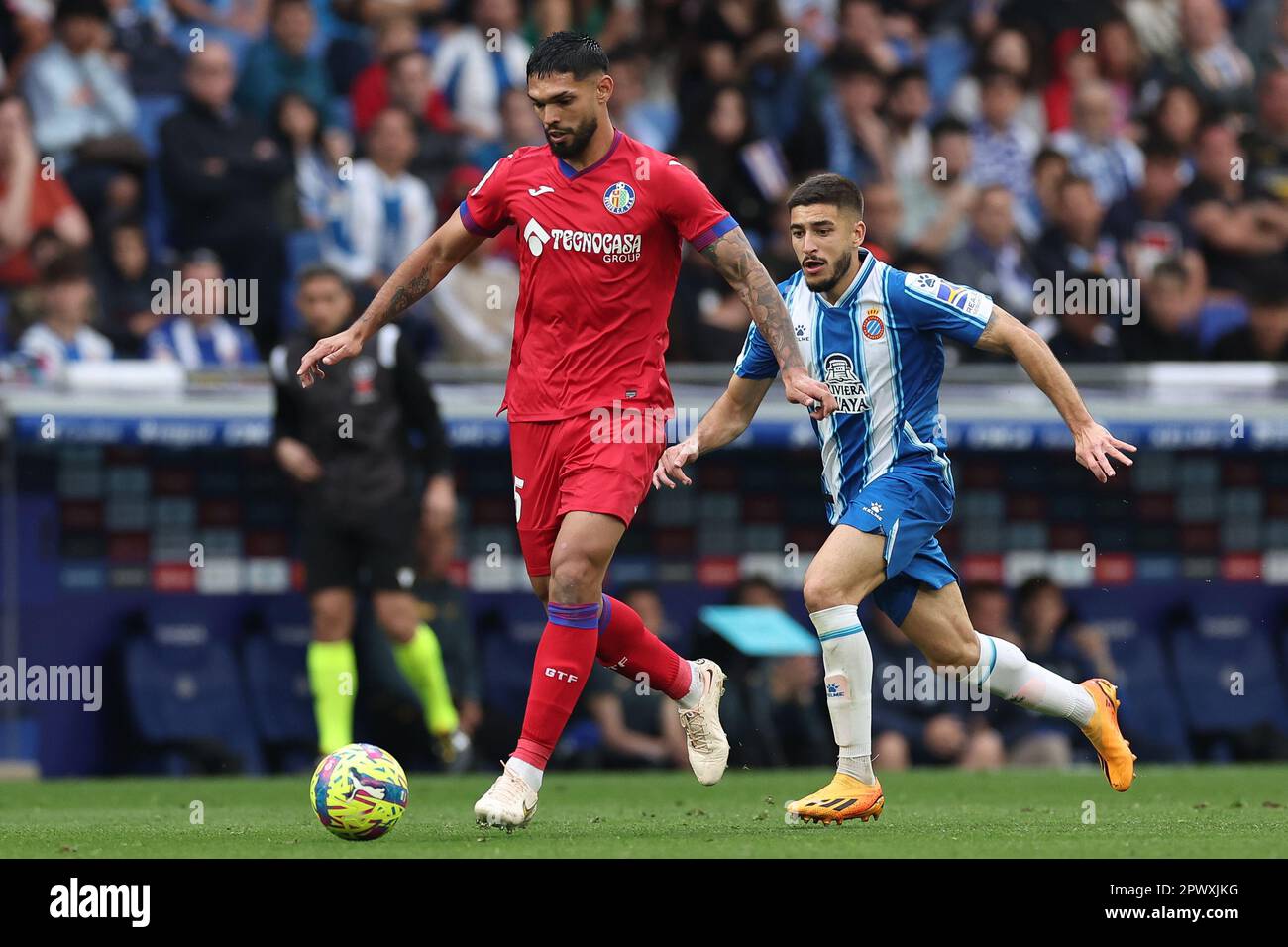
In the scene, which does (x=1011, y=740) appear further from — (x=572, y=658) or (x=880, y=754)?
(x=572, y=658)

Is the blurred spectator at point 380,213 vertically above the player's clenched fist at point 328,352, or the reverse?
the blurred spectator at point 380,213

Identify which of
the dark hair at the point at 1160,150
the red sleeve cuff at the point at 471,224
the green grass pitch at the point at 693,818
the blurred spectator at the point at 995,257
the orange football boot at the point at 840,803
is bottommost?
the green grass pitch at the point at 693,818

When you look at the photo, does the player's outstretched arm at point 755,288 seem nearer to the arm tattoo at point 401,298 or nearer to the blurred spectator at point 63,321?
the arm tattoo at point 401,298

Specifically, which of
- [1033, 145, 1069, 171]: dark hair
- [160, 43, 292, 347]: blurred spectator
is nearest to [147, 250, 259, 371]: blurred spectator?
[160, 43, 292, 347]: blurred spectator

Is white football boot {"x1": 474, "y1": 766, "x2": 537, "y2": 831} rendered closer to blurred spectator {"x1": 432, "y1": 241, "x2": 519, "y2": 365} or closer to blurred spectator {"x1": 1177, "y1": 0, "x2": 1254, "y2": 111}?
blurred spectator {"x1": 432, "y1": 241, "x2": 519, "y2": 365}

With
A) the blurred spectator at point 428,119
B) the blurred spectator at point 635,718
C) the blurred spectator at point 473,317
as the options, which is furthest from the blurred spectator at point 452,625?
the blurred spectator at point 428,119

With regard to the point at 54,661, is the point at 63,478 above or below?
above

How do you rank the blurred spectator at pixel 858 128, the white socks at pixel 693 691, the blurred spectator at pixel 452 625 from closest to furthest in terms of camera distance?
the white socks at pixel 693 691
the blurred spectator at pixel 452 625
the blurred spectator at pixel 858 128

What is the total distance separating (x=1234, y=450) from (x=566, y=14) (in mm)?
5491

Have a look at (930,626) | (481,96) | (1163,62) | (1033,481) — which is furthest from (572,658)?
(1163,62)

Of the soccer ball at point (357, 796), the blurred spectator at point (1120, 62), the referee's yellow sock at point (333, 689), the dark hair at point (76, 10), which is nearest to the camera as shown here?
the soccer ball at point (357, 796)

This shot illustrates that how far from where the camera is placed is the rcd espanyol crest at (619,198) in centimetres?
756

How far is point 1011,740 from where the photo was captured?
13.1m

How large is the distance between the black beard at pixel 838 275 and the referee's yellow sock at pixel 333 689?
4.41 meters
